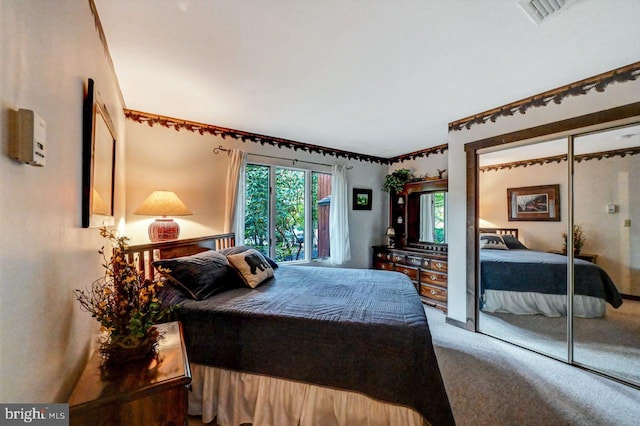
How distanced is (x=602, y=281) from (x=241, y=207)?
12.4ft

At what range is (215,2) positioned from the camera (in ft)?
4.44

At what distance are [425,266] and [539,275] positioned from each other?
1.37m

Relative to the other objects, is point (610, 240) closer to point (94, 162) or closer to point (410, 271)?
point (410, 271)

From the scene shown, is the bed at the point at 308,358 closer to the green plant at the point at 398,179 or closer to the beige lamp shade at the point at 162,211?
the beige lamp shade at the point at 162,211

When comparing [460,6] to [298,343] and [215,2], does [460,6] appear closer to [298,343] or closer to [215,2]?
[215,2]

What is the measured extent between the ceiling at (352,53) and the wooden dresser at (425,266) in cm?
202

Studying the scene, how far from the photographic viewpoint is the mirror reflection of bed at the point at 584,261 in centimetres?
207

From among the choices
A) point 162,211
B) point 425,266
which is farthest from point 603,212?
point 162,211

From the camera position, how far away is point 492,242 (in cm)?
283

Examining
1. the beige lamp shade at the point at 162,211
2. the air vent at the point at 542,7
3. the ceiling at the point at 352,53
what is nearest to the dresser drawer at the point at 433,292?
the ceiling at the point at 352,53

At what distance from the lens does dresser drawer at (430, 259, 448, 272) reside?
11.4 ft

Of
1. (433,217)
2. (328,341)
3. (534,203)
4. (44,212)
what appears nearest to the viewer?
(44,212)

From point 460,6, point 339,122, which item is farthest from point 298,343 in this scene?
point 339,122

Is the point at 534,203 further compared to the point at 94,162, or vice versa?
the point at 534,203
